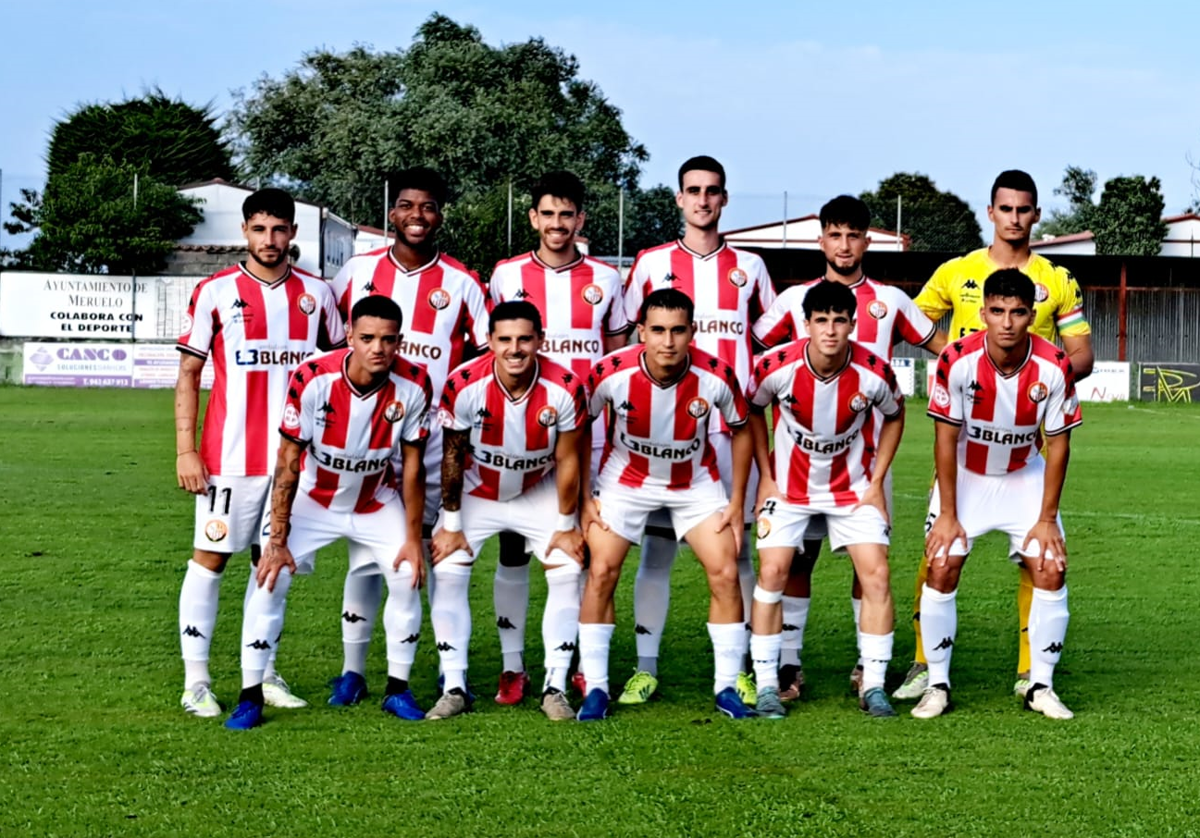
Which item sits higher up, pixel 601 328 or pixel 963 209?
pixel 963 209

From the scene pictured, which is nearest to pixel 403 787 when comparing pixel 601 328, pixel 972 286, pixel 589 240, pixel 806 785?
pixel 806 785

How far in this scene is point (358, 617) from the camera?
6059mm

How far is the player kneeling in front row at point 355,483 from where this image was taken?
219 inches

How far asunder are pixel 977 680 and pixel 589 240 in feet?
107

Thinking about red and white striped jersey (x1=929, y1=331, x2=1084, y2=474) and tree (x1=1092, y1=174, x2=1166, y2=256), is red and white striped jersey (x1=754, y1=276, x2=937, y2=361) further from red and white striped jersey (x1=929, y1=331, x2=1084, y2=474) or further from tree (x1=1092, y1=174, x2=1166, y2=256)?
tree (x1=1092, y1=174, x2=1166, y2=256)

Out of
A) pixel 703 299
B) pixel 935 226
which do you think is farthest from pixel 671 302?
pixel 935 226

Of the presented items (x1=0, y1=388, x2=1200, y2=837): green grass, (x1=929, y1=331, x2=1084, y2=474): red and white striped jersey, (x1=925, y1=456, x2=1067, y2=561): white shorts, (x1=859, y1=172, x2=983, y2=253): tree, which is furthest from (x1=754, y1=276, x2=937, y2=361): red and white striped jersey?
(x1=859, y1=172, x2=983, y2=253): tree

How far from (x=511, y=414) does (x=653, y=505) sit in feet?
2.16

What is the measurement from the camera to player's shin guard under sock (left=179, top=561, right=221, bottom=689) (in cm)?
574

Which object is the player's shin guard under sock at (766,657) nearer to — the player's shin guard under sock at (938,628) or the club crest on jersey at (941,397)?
the player's shin guard under sock at (938,628)

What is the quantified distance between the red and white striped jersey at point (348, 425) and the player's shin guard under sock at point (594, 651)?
0.93m

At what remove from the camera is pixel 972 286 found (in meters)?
6.49

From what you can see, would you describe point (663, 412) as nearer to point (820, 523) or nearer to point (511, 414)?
point (511, 414)

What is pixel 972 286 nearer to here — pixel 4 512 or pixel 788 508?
pixel 788 508
